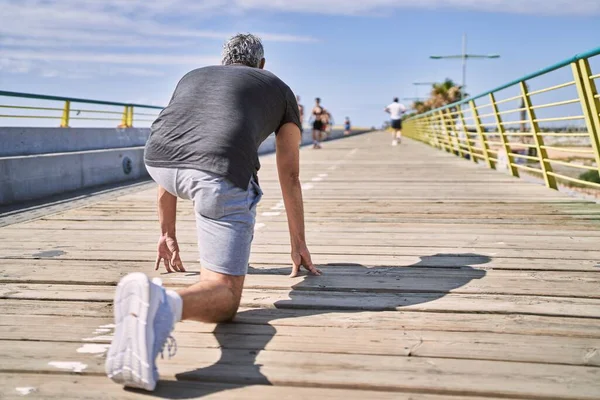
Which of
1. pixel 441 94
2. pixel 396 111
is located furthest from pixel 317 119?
pixel 441 94

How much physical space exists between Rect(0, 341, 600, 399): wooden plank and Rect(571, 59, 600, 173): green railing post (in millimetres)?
4910

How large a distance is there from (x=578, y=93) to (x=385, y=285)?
4704 millimetres

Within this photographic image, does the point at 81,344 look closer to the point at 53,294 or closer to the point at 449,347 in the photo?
the point at 53,294

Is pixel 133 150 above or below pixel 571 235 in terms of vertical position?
above

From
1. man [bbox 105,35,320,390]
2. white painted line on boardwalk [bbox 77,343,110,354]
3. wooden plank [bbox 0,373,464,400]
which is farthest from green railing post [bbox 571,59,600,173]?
white painted line on boardwalk [bbox 77,343,110,354]

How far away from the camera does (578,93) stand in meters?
7.21

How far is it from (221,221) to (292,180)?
0.81 metres

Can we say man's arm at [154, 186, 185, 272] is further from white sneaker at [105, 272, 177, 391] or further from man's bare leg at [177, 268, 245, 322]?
white sneaker at [105, 272, 177, 391]

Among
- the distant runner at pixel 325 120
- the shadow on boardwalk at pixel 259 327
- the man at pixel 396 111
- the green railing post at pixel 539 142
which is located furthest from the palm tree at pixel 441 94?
the shadow on boardwalk at pixel 259 327

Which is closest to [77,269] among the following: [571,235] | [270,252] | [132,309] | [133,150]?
[270,252]

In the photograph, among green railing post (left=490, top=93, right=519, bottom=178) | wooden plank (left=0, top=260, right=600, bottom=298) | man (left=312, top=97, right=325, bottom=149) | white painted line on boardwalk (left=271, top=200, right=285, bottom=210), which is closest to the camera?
wooden plank (left=0, top=260, right=600, bottom=298)

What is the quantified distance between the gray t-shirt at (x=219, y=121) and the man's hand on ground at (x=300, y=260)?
2.43ft

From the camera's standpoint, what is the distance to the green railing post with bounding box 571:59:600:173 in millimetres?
6754

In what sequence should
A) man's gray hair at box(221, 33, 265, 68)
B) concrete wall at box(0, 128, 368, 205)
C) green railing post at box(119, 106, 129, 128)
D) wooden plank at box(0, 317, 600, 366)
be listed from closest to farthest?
wooden plank at box(0, 317, 600, 366)
man's gray hair at box(221, 33, 265, 68)
concrete wall at box(0, 128, 368, 205)
green railing post at box(119, 106, 129, 128)
